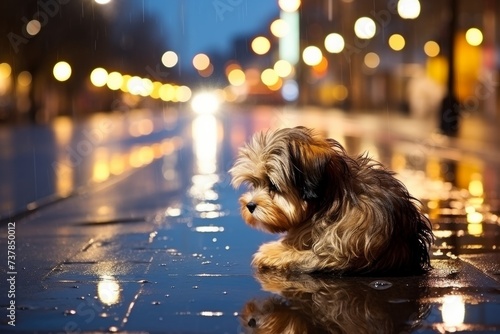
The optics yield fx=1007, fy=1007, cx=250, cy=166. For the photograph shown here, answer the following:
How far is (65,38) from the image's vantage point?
2435 inches

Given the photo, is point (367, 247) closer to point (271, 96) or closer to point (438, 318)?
point (438, 318)

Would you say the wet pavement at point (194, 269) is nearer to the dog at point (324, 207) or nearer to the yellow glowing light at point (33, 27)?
the dog at point (324, 207)

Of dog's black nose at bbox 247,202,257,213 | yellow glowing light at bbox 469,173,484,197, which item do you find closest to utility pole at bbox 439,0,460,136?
yellow glowing light at bbox 469,173,484,197

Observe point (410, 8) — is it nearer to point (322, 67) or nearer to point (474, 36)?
point (474, 36)

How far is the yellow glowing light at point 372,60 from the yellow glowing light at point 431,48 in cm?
1301

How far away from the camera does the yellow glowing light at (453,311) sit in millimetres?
6031

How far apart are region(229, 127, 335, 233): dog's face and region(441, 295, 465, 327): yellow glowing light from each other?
3.83 ft

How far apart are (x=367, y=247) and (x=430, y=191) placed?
30.4 feet

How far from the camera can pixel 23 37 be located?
5412cm

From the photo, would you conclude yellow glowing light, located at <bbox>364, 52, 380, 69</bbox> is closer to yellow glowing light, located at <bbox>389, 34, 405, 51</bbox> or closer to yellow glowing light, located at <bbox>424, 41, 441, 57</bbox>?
yellow glowing light, located at <bbox>389, 34, 405, 51</bbox>

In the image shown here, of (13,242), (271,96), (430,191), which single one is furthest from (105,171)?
(271,96)

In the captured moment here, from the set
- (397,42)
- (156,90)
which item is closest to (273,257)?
(397,42)

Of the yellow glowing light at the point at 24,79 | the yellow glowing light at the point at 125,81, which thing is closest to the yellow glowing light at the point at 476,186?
the yellow glowing light at the point at 24,79

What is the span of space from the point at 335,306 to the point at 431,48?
53.2 meters
